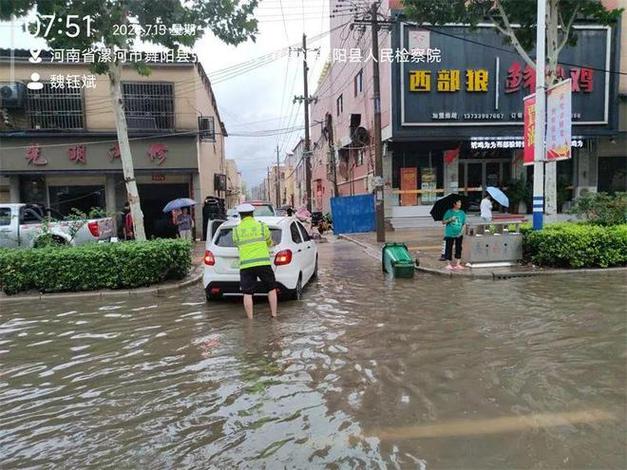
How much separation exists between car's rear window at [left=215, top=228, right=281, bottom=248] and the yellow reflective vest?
0.93 m

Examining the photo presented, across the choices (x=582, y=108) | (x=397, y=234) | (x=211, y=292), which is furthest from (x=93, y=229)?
(x=582, y=108)

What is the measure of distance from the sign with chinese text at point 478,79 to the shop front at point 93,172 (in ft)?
29.1

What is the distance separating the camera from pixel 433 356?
5332 mm

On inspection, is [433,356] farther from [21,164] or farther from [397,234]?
[21,164]

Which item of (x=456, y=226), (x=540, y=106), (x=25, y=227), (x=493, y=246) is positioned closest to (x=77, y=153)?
(x=25, y=227)

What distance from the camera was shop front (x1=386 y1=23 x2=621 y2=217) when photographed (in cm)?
1884

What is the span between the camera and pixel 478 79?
1911 cm

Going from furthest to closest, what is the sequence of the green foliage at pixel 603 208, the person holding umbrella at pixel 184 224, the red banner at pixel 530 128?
the person holding umbrella at pixel 184 224
the green foliage at pixel 603 208
the red banner at pixel 530 128

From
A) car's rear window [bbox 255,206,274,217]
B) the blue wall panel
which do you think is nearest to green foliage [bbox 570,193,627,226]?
the blue wall panel

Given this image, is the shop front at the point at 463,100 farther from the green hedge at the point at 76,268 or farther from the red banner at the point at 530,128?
the green hedge at the point at 76,268

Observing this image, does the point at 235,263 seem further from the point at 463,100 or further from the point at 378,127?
the point at 463,100

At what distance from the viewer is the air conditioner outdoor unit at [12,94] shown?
18.9 metres

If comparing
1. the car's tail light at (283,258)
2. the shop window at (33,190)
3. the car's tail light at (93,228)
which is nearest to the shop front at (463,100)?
the car's tail light at (93,228)

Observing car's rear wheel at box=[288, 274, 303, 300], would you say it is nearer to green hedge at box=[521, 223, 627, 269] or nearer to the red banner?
green hedge at box=[521, 223, 627, 269]
